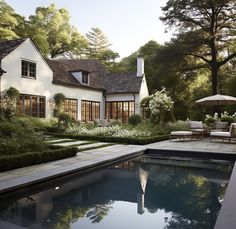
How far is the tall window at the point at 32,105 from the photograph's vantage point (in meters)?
17.3

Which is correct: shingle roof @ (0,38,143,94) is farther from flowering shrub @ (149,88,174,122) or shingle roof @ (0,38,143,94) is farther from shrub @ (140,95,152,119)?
flowering shrub @ (149,88,174,122)

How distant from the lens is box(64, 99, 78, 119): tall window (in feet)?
68.4

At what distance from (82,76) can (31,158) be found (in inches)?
636

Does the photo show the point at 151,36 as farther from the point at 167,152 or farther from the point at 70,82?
the point at 167,152

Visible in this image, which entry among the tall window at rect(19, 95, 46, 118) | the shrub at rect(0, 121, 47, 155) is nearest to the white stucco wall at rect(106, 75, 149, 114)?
the tall window at rect(19, 95, 46, 118)

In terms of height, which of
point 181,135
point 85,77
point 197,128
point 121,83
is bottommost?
point 181,135

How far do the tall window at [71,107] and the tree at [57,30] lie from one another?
14.7 metres

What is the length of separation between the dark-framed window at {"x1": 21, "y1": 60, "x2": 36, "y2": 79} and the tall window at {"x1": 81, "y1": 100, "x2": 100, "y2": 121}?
5.55 m

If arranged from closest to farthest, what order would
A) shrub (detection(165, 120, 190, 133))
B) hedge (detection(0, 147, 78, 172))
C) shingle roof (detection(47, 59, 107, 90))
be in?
1. hedge (detection(0, 147, 78, 172))
2. shrub (detection(165, 120, 190, 133))
3. shingle roof (detection(47, 59, 107, 90))

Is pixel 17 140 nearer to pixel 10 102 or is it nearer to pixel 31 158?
pixel 31 158

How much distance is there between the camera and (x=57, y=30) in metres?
36.3

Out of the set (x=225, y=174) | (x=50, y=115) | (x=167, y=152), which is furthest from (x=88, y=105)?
(x=225, y=174)

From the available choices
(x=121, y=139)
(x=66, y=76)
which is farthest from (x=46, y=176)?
(x=66, y=76)

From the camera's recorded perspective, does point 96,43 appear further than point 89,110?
Yes
